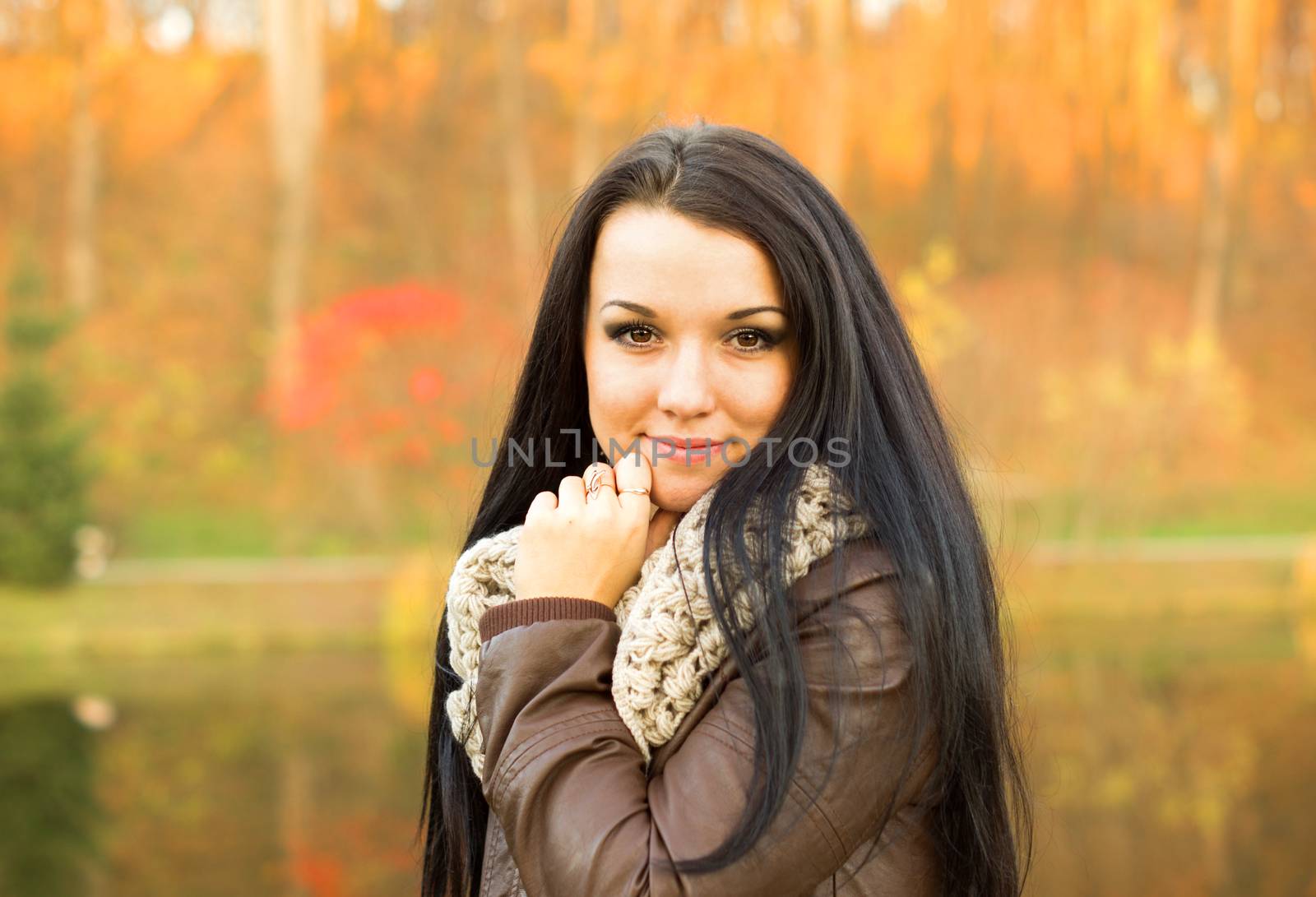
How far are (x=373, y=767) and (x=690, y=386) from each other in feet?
13.8

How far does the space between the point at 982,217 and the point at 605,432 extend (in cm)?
832

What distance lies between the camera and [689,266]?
123 centimetres

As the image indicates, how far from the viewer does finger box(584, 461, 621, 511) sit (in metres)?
1.26

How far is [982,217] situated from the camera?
9.21 meters

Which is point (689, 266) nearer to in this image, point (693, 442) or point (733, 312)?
point (733, 312)

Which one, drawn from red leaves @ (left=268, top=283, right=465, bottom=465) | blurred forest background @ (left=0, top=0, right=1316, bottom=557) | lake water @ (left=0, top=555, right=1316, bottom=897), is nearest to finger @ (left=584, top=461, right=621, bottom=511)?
lake water @ (left=0, top=555, right=1316, bottom=897)

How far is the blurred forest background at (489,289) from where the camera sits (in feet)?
25.0

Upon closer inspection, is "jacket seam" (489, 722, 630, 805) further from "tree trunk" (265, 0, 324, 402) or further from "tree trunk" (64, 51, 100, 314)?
"tree trunk" (64, 51, 100, 314)

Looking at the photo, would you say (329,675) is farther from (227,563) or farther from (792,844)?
(792,844)

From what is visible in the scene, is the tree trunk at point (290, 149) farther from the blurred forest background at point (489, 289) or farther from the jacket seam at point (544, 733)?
→ the jacket seam at point (544, 733)

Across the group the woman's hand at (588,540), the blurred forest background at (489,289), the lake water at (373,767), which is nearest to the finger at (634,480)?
the woman's hand at (588,540)

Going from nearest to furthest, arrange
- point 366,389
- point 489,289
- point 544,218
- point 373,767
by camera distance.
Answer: point 373,767 < point 366,389 < point 544,218 < point 489,289

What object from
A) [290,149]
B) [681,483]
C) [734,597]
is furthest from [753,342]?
[290,149]

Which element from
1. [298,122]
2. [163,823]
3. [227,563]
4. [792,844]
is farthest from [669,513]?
[298,122]
